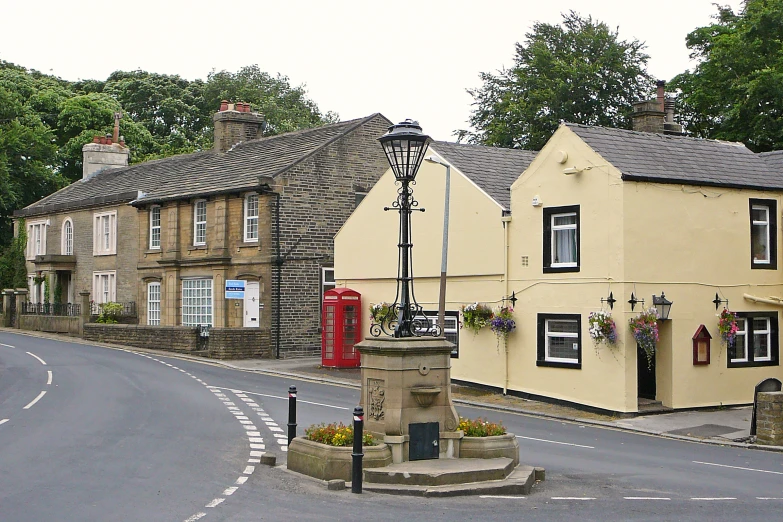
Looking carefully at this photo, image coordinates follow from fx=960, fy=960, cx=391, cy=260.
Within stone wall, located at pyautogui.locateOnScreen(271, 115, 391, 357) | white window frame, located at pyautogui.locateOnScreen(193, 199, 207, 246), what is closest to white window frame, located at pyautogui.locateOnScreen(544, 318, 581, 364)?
stone wall, located at pyautogui.locateOnScreen(271, 115, 391, 357)

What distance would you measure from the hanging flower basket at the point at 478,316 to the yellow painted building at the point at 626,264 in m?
0.37

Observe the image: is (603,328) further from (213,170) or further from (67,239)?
(67,239)

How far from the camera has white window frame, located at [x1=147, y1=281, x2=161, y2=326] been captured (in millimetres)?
42094

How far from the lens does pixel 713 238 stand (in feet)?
78.7

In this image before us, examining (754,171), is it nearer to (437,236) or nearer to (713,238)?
(713,238)

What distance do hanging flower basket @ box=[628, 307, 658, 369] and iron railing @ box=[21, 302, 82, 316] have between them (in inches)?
1250

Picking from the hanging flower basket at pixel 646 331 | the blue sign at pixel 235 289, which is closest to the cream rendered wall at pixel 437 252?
the blue sign at pixel 235 289

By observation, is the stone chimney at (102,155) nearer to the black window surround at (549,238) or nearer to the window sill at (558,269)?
the black window surround at (549,238)

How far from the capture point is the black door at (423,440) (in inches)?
531

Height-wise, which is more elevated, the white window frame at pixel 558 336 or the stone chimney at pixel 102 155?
the stone chimney at pixel 102 155

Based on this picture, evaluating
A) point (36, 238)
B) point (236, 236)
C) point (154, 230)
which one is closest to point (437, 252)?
point (236, 236)

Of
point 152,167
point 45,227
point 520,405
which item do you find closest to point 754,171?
point 520,405

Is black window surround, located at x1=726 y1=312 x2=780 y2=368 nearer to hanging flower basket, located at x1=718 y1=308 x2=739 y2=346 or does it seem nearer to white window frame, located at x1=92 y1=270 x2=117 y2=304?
hanging flower basket, located at x1=718 y1=308 x2=739 y2=346

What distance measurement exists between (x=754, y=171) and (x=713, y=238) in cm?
274
